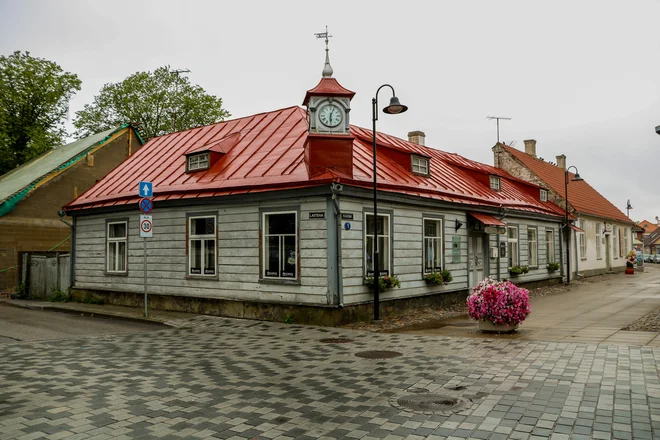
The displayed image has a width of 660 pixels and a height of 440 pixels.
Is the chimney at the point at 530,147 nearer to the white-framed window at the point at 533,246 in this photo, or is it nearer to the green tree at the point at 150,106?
the white-framed window at the point at 533,246

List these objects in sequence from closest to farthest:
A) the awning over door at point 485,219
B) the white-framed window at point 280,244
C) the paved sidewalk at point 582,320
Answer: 1. the paved sidewalk at point 582,320
2. the white-framed window at point 280,244
3. the awning over door at point 485,219

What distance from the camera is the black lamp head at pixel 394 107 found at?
42.4ft

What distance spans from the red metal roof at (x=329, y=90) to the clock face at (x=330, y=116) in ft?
1.12

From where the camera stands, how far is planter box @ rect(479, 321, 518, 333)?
11.3m

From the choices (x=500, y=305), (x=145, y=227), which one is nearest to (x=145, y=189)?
(x=145, y=227)

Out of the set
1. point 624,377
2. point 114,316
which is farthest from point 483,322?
point 114,316

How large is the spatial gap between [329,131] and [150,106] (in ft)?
101

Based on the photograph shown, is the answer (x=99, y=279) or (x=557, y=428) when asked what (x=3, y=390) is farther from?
(x=99, y=279)

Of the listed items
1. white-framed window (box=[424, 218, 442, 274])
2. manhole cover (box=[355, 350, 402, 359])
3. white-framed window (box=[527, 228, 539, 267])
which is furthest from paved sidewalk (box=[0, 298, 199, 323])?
white-framed window (box=[527, 228, 539, 267])

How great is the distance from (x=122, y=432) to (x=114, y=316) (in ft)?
35.1

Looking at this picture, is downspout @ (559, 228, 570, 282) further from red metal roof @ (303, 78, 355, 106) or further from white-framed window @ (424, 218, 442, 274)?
red metal roof @ (303, 78, 355, 106)

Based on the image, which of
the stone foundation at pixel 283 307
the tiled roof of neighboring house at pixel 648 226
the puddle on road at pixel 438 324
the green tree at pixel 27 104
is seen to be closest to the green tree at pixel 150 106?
the green tree at pixel 27 104

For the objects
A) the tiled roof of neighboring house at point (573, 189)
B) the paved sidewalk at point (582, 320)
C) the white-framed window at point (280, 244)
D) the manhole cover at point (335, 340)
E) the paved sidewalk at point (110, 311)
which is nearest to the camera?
the paved sidewalk at point (582, 320)

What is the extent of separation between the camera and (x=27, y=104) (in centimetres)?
3712
